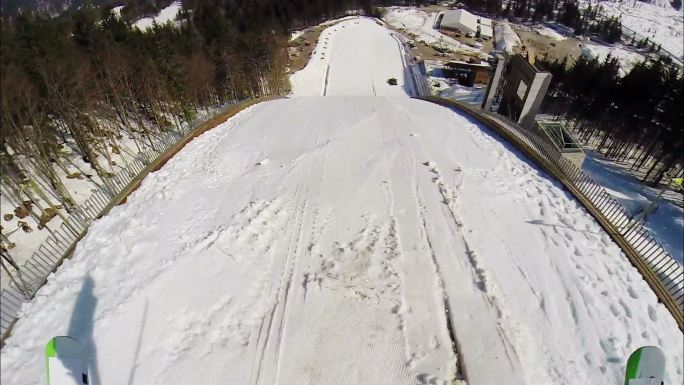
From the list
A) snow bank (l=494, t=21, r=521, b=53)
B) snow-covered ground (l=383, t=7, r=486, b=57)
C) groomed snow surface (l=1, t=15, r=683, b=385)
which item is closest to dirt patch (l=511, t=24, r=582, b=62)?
snow bank (l=494, t=21, r=521, b=53)

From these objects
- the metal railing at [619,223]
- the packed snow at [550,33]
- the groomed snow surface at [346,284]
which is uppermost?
the groomed snow surface at [346,284]

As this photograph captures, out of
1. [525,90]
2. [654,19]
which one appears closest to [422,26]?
[525,90]

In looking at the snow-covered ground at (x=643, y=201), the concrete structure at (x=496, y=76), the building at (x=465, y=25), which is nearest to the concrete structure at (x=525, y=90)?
the concrete structure at (x=496, y=76)

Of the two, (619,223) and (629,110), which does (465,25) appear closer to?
(629,110)

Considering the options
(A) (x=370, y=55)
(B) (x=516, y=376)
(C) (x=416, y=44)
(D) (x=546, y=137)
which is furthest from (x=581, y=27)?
(B) (x=516, y=376)

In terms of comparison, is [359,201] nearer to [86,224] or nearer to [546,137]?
[86,224]

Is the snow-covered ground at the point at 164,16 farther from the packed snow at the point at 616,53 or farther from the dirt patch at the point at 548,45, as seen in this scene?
the packed snow at the point at 616,53

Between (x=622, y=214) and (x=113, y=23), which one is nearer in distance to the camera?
(x=622, y=214)
